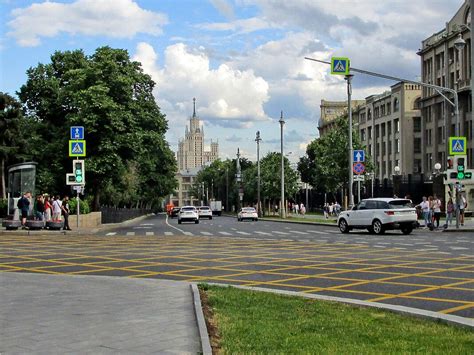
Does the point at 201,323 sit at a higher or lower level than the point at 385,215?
lower

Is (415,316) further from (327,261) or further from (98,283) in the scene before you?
(327,261)

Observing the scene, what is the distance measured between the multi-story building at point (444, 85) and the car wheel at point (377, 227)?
45702 mm

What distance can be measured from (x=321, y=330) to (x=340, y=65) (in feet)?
68.5

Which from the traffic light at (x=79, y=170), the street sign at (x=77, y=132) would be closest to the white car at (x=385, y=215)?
the traffic light at (x=79, y=170)

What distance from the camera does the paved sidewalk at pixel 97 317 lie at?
660 centimetres

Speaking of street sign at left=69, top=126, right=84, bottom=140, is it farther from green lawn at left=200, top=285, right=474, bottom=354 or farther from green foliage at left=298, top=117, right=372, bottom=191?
green foliage at left=298, top=117, right=372, bottom=191

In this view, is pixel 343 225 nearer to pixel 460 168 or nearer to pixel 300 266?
pixel 460 168

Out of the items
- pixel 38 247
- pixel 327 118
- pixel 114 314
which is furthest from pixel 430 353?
pixel 327 118

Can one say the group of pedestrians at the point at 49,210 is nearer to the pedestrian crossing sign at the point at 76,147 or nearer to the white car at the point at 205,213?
the pedestrian crossing sign at the point at 76,147

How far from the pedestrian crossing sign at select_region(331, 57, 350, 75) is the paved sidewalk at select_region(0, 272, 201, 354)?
55.2 feet

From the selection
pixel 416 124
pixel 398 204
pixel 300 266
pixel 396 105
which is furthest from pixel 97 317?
pixel 396 105

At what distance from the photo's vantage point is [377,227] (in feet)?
104

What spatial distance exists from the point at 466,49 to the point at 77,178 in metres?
55.8

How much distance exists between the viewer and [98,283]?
466 inches
